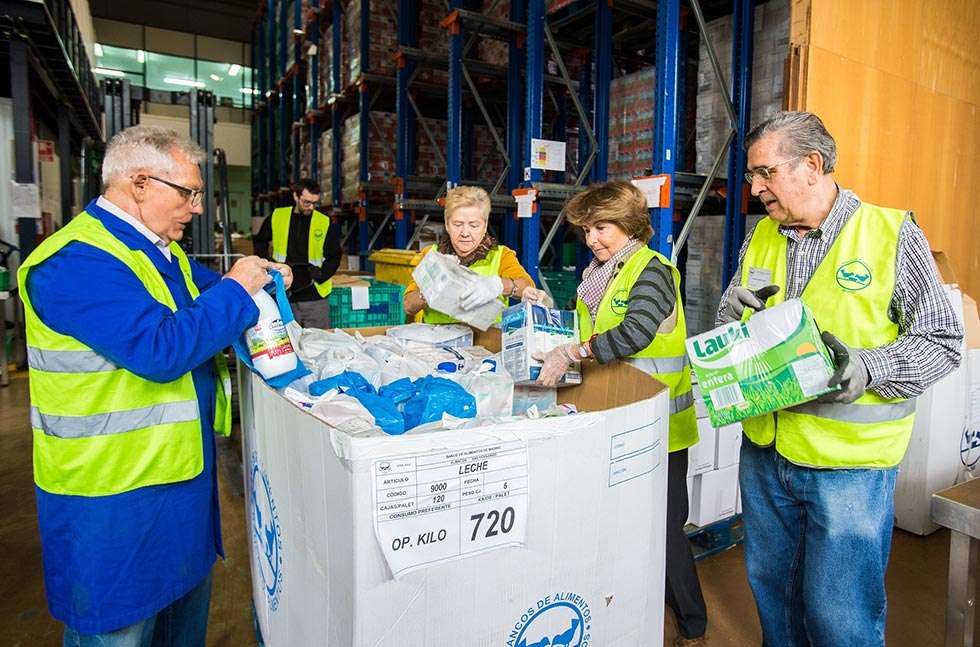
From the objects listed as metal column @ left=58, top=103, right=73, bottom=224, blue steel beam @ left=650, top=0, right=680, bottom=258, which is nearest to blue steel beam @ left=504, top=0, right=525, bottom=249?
blue steel beam @ left=650, top=0, right=680, bottom=258

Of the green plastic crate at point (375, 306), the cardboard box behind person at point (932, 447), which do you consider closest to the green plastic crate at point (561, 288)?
the green plastic crate at point (375, 306)

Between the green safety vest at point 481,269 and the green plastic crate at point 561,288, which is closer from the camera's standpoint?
the green safety vest at point 481,269

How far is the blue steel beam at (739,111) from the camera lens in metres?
4.54

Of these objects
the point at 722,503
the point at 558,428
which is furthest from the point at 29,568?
the point at 722,503

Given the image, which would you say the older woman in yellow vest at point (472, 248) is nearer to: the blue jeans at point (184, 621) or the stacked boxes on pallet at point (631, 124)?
the blue jeans at point (184, 621)

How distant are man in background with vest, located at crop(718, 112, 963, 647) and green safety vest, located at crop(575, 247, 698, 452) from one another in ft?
1.26

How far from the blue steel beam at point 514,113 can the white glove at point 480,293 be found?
3697 mm

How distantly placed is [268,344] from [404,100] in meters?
5.81

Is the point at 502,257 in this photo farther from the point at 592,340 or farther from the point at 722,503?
the point at 722,503

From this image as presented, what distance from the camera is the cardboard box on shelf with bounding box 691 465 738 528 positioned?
3.21 m

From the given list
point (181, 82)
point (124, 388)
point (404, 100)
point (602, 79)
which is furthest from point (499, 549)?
point (181, 82)

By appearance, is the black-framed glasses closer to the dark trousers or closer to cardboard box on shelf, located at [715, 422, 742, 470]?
the dark trousers

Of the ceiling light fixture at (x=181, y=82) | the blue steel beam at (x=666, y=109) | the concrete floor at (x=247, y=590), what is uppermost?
the ceiling light fixture at (x=181, y=82)

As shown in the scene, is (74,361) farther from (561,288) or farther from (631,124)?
(561,288)
